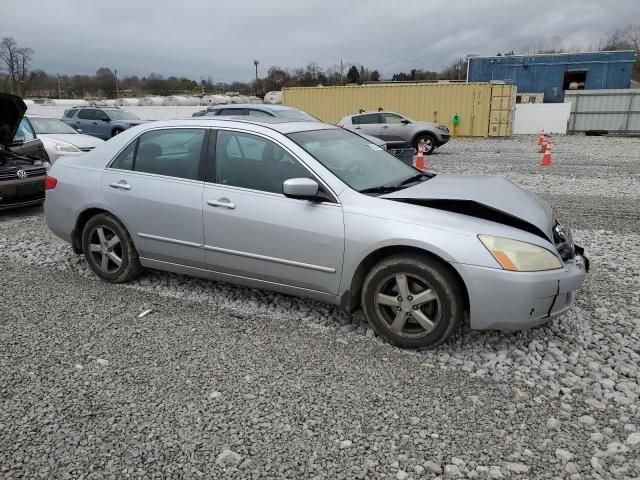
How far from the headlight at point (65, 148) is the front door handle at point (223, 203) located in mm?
7747

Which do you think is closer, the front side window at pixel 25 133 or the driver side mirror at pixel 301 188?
the driver side mirror at pixel 301 188

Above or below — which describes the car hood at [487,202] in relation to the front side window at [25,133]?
below

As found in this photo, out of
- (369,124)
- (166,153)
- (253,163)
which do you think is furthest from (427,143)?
(253,163)

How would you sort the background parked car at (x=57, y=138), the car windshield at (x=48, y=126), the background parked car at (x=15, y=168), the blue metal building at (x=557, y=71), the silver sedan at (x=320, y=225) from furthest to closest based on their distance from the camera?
the blue metal building at (x=557, y=71), the car windshield at (x=48, y=126), the background parked car at (x=57, y=138), the background parked car at (x=15, y=168), the silver sedan at (x=320, y=225)

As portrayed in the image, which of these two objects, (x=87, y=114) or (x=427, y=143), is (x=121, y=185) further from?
(x=87, y=114)

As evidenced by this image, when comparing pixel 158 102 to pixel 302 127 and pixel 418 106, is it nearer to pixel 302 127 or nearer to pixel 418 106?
pixel 418 106

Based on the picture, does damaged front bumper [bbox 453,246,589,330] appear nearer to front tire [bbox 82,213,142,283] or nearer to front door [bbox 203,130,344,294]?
front door [bbox 203,130,344,294]

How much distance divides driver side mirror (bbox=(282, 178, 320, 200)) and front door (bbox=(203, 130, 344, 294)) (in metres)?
0.12

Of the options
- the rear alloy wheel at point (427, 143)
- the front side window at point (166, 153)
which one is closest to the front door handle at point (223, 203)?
the front side window at point (166, 153)

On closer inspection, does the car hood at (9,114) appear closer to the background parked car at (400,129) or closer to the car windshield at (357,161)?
the car windshield at (357,161)

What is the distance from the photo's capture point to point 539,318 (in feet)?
10.1

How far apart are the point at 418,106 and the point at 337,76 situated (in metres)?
49.6

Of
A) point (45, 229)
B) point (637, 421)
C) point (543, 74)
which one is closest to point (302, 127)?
point (637, 421)

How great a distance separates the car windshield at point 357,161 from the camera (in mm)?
3688
